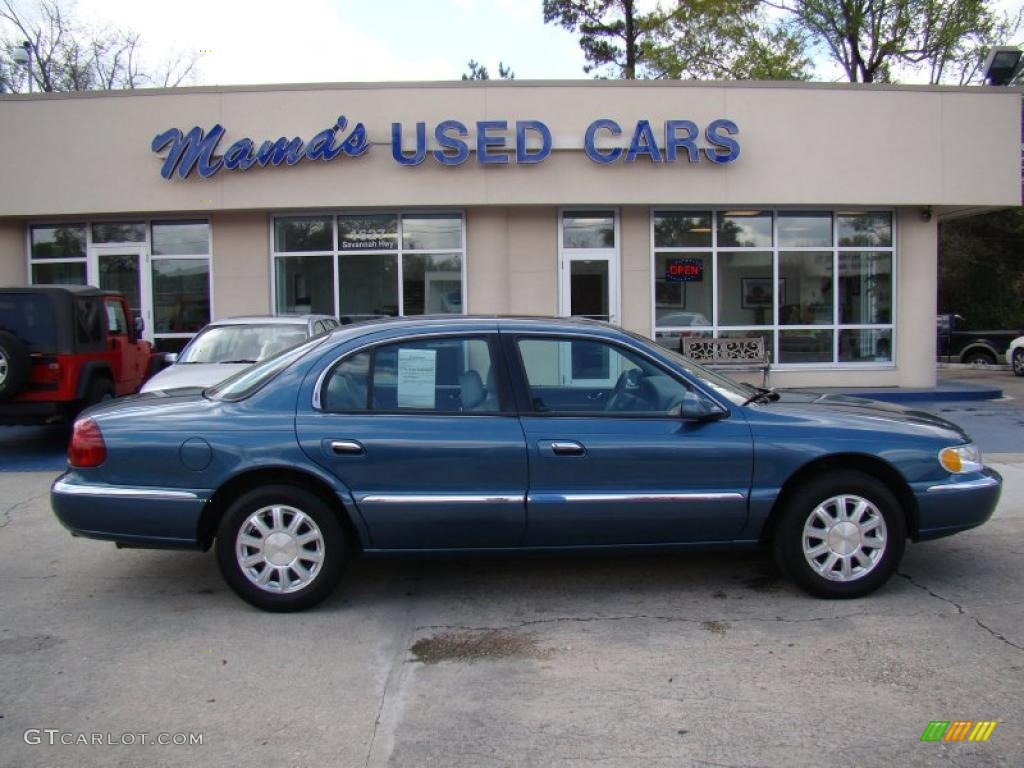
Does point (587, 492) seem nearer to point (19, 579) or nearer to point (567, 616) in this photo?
point (567, 616)

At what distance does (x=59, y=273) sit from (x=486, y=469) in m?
13.1

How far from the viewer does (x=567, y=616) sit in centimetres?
477

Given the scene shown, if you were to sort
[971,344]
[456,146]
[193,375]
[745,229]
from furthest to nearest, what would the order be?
[971,344], [745,229], [456,146], [193,375]

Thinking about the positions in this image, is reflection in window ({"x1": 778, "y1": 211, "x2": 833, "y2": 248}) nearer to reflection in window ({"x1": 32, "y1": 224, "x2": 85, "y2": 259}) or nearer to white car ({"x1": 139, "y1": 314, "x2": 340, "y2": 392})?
white car ({"x1": 139, "y1": 314, "x2": 340, "y2": 392})

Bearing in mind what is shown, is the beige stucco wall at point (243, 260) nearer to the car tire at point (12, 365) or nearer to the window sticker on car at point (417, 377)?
the car tire at point (12, 365)

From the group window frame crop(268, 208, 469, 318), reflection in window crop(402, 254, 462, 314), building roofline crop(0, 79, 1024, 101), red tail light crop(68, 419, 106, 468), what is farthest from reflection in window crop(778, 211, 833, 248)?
red tail light crop(68, 419, 106, 468)

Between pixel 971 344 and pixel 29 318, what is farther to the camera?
pixel 971 344

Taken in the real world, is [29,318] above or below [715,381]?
above

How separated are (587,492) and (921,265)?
12.4m

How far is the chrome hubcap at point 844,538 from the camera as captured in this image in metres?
4.80

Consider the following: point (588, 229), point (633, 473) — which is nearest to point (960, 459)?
point (633, 473)

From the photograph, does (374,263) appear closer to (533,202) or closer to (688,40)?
(533,202)

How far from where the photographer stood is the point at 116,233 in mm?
14695

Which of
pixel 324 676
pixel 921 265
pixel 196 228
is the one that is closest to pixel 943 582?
pixel 324 676
